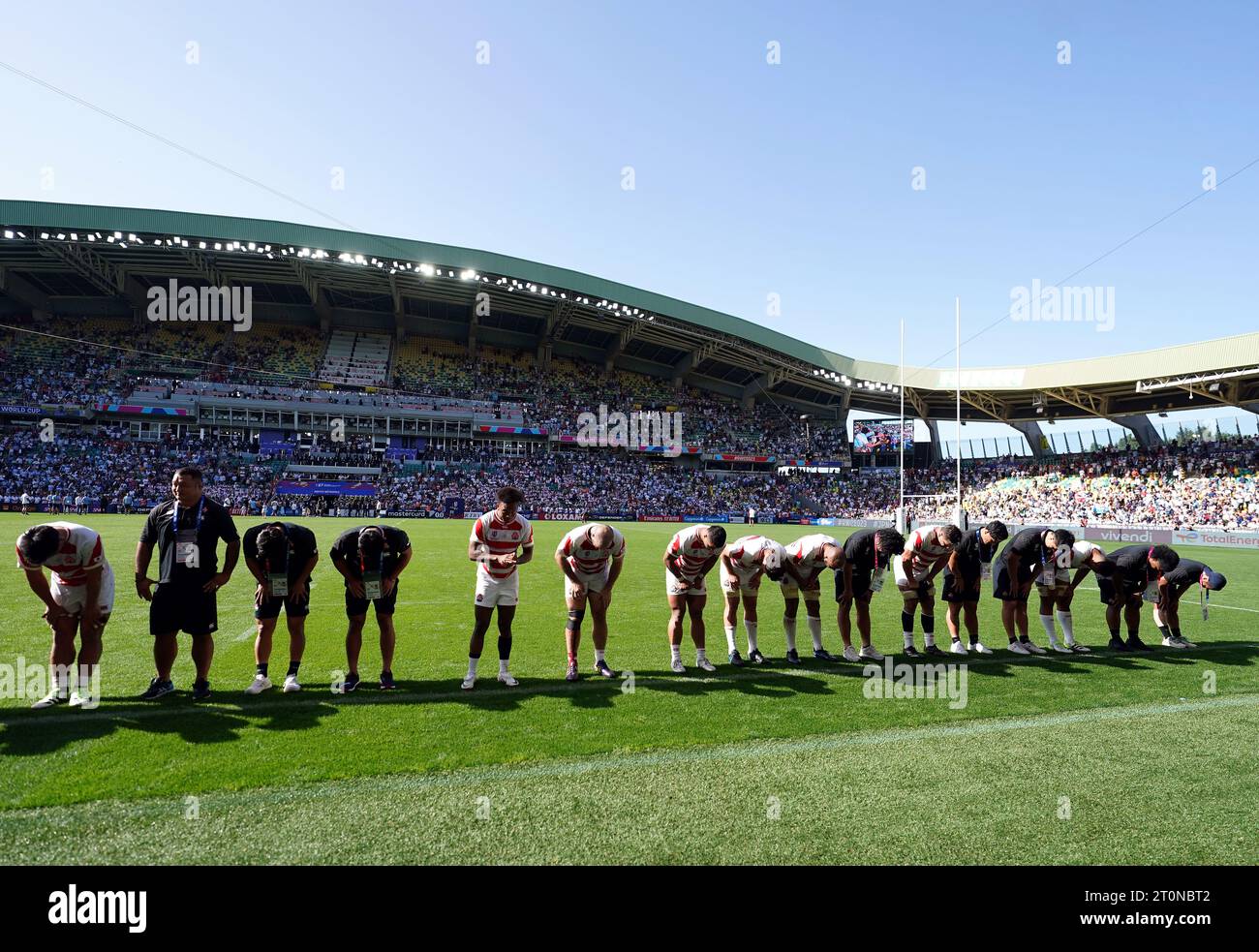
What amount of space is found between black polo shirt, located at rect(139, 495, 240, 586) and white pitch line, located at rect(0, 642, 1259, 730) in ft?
3.82

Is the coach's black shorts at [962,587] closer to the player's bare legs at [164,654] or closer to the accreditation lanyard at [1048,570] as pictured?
the accreditation lanyard at [1048,570]

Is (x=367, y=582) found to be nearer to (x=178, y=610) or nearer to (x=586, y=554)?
(x=178, y=610)

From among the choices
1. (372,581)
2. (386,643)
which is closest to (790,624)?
(386,643)

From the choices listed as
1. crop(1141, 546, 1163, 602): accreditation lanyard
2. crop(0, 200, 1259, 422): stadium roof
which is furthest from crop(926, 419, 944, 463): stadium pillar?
crop(1141, 546, 1163, 602): accreditation lanyard

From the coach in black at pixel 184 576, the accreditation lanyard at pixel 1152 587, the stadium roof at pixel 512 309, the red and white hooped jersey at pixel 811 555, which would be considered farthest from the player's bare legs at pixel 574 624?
the stadium roof at pixel 512 309

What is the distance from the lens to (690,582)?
7586mm

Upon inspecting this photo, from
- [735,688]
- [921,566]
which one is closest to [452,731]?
[735,688]

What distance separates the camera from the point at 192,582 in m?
6.08

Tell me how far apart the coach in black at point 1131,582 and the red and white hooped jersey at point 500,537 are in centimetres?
816

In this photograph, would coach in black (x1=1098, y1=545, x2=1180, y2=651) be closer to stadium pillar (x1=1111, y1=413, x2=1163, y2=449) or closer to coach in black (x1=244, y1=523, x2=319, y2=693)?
coach in black (x1=244, y1=523, x2=319, y2=693)

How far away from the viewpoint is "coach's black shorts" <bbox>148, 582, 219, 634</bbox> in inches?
236

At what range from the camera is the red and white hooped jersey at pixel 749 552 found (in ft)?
25.3

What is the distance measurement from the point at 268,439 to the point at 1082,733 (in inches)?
2203

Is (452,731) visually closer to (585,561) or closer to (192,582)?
(585,561)
